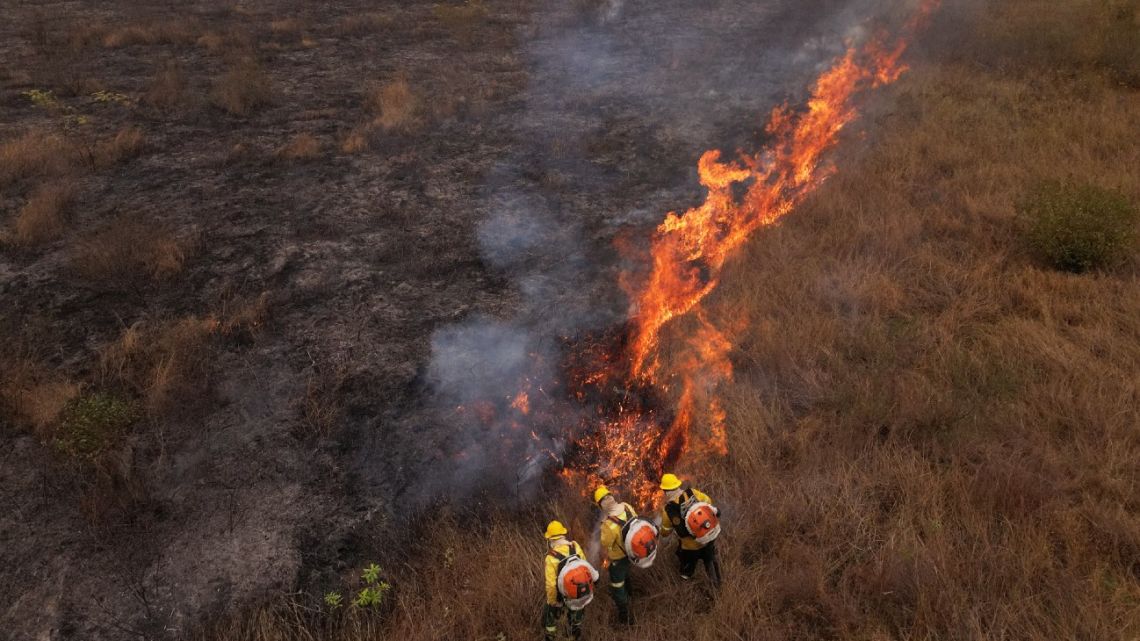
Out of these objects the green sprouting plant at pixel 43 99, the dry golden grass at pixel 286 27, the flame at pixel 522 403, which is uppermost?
the dry golden grass at pixel 286 27

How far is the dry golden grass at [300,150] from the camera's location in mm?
9523

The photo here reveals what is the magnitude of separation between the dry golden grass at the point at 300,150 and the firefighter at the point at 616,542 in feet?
27.1

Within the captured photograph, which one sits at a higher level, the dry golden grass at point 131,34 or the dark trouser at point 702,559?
the dry golden grass at point 131,34

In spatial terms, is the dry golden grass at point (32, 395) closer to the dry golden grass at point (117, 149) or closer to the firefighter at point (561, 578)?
the firefighter at point (561, 578)

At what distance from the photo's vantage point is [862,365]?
5270 millimetres

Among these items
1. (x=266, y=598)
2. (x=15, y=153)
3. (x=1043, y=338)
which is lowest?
(x=266, y=598)

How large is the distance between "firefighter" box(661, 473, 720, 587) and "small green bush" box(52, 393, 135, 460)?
4.32m

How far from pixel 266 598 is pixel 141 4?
2010 centimetres

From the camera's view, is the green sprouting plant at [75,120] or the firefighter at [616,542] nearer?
the firefighter at [616,542]

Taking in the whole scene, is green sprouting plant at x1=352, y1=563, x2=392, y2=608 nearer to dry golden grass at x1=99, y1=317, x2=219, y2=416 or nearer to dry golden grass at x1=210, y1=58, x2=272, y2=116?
dry golden grass at x1=99, y1=317, x2=219, y2=416

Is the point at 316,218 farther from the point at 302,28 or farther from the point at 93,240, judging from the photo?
the point at 302,28

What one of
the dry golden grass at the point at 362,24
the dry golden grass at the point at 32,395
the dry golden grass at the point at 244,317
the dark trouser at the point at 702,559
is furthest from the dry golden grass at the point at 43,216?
the dry golden grass at the point at 362,24

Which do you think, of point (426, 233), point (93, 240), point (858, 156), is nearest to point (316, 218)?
point (426, 233)

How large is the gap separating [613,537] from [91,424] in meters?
4.24
